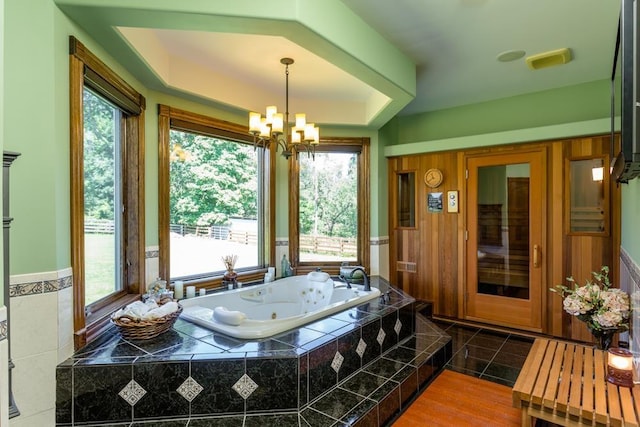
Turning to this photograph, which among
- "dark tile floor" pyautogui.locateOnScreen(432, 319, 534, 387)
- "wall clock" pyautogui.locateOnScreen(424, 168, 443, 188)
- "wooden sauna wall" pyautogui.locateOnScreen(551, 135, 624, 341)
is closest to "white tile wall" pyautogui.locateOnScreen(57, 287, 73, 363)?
"dark tile floor" pyautogui.locateOnScreen(432, 319, 534, 387)

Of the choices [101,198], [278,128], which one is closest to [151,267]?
[101,198]

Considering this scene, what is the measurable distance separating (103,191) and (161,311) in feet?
3.31

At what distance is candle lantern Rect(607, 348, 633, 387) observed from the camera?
5.59 ft

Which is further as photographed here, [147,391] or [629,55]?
[147,391]

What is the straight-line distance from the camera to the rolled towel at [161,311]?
2166mm

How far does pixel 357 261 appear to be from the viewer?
13.9ft

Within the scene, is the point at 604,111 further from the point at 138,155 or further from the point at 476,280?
the point at 138,155

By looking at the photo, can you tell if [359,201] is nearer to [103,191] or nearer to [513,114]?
[513,114]

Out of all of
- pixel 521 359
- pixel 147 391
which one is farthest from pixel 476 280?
pixel 147 391

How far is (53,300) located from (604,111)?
4711 mm

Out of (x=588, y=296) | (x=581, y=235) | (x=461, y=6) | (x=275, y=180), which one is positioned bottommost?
(x=588, y=296)

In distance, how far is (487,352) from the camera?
10.5 feet

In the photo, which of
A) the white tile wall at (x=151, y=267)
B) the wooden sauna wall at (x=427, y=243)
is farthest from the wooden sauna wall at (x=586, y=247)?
the white tile wall at (x=151, y=267)

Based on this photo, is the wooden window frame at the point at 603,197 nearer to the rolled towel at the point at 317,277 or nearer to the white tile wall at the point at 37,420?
the rolled towel at the point at 317,277
